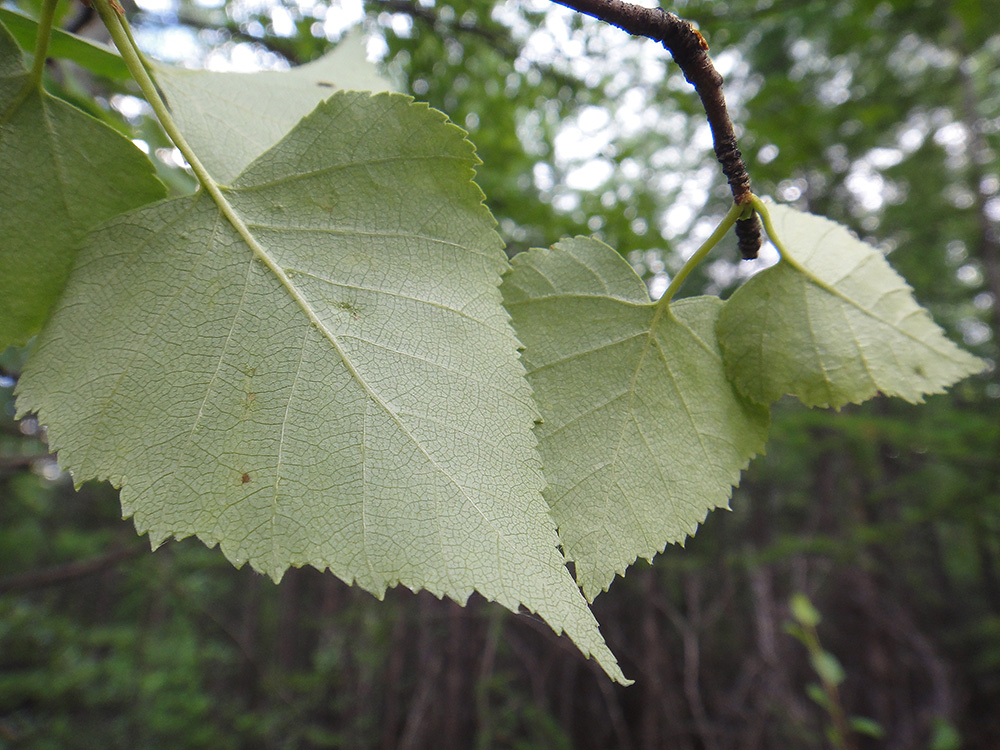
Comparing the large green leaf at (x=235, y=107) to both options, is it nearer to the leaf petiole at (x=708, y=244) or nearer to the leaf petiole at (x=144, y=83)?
the leaf petiole at (x=144, y=83)

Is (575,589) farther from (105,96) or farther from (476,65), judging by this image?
(105,96)

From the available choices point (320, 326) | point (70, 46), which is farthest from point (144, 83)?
point (70, 46)

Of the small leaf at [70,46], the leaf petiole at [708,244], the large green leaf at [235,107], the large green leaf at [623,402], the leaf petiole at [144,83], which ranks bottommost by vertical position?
the large green leaf at [623,402]

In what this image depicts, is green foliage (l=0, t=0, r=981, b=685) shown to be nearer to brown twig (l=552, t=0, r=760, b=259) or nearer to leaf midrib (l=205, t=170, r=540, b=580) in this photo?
leaf midrib (l=205, t=170, r=540, b=580)

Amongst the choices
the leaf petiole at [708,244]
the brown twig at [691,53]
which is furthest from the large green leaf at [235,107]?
the leaf petiole at [708,244]

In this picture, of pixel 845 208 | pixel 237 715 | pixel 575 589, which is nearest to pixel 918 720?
pixel 845 208

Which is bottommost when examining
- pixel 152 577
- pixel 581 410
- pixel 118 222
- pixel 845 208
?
pixel 581 410

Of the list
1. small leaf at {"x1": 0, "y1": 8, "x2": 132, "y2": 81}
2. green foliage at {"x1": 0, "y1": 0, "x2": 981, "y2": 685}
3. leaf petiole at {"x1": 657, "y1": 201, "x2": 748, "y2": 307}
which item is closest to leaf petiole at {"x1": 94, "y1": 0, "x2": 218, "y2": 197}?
green foliage at {"x1": 0, "y1": 0, "x2": 981, "y2": 685}
